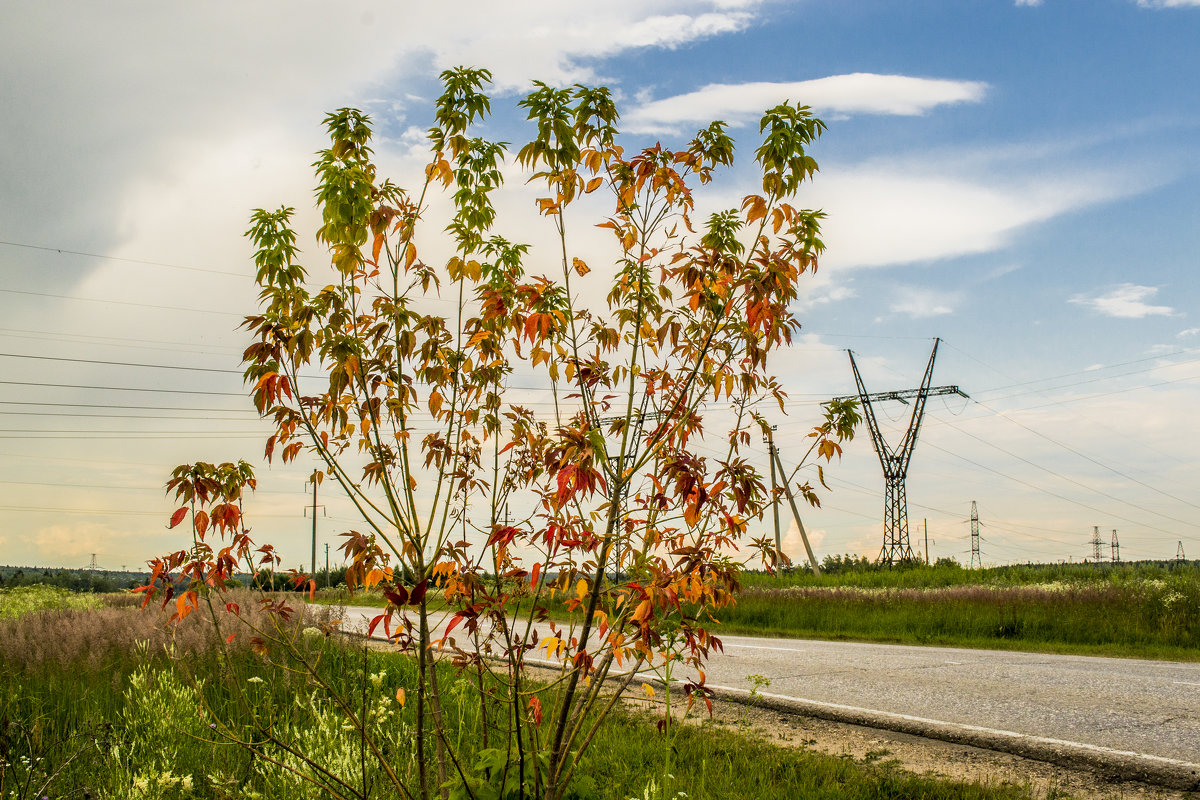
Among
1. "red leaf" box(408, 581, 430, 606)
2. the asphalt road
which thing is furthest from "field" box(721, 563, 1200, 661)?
"red leaf" box(408, 581, 430, 606)

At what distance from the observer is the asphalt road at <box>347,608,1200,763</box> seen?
6089 mm

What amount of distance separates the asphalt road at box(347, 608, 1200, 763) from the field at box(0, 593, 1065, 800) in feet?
2.43

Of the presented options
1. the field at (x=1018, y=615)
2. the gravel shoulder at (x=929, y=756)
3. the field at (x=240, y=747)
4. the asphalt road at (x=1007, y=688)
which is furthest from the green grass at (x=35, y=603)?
the gravel shoulder at (x=929, y=756)

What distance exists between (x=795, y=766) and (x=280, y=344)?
12.8 feet

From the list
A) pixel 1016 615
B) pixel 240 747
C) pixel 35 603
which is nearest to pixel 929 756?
pixel 240 747

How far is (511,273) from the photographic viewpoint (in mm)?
4125

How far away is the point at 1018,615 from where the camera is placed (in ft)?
46.1

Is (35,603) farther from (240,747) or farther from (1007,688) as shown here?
(1007,688)

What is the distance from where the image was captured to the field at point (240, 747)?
4.26 m

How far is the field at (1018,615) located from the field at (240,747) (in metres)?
9.20

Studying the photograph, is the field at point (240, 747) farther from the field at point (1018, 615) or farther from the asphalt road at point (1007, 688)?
the field at point (1018, 615)

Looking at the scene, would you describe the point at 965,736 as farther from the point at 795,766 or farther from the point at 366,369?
the point at 366,369

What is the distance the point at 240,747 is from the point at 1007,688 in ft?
22.7

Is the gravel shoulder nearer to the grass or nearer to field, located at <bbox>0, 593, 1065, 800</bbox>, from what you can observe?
field, located at <bbox>0, 593, 1065, 800</bbox>
